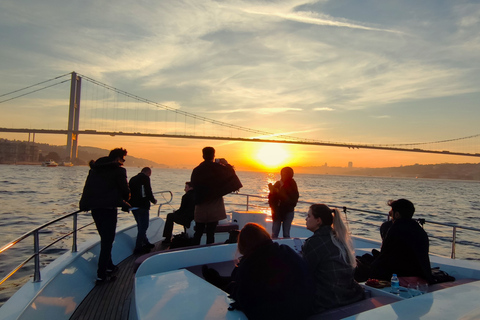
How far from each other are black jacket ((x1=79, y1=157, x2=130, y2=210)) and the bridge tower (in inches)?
2055

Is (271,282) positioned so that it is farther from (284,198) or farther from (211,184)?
(284,198)

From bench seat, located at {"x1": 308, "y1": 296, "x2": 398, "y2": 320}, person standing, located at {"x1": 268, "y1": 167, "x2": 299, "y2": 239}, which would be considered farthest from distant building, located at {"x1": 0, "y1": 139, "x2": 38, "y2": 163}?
bench seat, located at {"x1": 308, "y1": 296, "x2": 398, "y2": 320}

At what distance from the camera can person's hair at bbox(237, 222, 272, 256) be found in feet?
5.99

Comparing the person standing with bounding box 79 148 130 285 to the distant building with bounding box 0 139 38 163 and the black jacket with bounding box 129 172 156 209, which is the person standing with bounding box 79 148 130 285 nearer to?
the black jacket with bounding box 129 172 156 209

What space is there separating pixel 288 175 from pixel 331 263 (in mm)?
2889

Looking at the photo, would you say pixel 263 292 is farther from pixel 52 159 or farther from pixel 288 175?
pixel 52 159

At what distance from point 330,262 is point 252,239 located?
0.52 meters

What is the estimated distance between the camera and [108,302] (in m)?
3.04

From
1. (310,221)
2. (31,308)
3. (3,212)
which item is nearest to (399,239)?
(310,221)

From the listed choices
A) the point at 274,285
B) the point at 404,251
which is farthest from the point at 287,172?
the point at 274,285

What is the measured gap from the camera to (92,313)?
9.25 ft

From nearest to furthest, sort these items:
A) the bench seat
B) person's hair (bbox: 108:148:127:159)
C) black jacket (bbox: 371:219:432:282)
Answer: the bench seat, black jacket (bbox: 371:219:432:282), person's hair (bbox: 108:148:127:159)

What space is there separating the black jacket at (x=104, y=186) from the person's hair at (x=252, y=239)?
1.77 meters

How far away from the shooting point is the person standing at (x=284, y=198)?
193 inches
